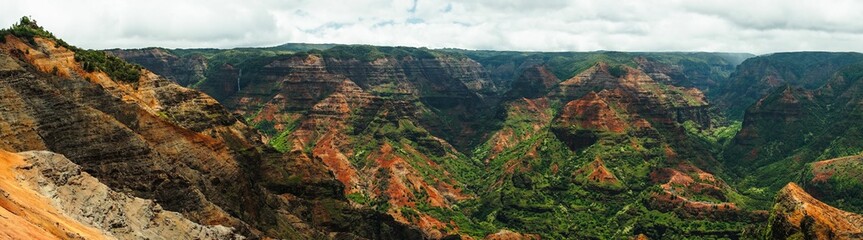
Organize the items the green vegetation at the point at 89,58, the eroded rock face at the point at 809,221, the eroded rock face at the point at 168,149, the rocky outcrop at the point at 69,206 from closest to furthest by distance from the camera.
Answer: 1. the rocky outcrop at the point at 69,206
2. the eroded rock face at the point at 168,149
3. the eroded rock face at the point at 809,221
4. the green vegetation at the point at 89,58

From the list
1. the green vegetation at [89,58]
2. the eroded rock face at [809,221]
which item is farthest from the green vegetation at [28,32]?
the eroded rock face at [809,221]

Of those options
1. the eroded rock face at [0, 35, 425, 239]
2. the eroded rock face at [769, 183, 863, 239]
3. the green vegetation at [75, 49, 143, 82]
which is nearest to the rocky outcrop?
the eroded rock face at [0, 35, 425, 239]

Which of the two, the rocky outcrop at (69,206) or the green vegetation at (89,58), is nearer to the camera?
the rocky outcrop at (69,206)

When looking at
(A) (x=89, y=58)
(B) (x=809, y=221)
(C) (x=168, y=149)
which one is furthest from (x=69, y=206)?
(B) (x=809, y=221)

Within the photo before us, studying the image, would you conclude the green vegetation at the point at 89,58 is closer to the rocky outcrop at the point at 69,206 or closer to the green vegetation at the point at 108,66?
the green vegetation at the point at 108,66

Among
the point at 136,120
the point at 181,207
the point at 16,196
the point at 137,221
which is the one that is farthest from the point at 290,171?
the point at 16,196

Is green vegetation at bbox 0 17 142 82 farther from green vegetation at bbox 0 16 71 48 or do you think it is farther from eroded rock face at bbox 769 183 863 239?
eroded rock face at bbox 769 183 863 239
